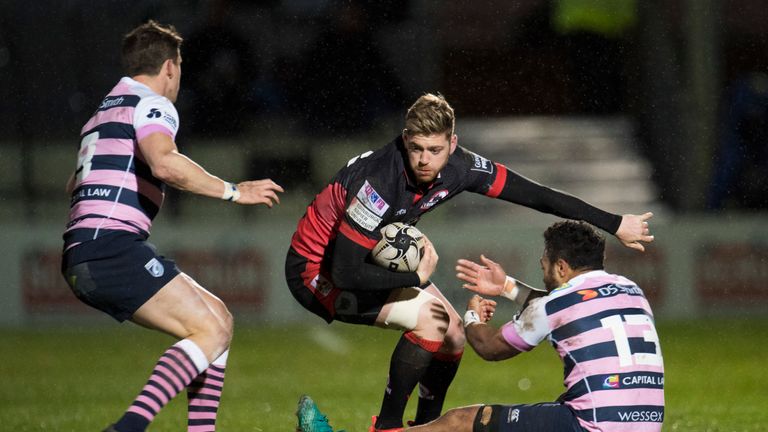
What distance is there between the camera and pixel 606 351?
521 centimetres

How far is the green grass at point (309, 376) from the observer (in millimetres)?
8141

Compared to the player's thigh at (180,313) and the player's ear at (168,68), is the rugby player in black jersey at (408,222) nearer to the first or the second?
the player's thigh at (180,313)

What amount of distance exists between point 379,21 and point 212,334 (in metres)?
11.9

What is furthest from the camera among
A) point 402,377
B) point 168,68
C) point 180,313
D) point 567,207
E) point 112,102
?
point 567,207

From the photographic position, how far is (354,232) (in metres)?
6.15

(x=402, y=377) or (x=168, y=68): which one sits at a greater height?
(x=168, y=68)

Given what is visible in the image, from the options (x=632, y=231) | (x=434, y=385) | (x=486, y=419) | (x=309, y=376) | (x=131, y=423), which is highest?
(x=632, y=231)

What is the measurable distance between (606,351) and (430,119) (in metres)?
1.51

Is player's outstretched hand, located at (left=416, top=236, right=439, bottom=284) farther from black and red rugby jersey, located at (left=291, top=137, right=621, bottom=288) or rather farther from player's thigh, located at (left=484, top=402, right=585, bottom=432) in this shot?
player's thigh, located at (left=484, top=402, right=585, bottom=432)

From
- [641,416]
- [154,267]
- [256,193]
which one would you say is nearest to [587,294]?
[641,416]

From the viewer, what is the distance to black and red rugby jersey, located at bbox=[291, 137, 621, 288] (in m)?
6.15

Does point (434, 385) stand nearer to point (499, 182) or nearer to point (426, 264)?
point (426, 264)

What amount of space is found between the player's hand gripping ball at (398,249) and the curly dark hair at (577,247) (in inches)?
36.3

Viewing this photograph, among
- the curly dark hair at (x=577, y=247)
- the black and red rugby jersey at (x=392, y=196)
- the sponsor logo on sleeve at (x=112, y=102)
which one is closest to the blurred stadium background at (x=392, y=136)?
the black and red rugby jersey at (x=392, y=196)
